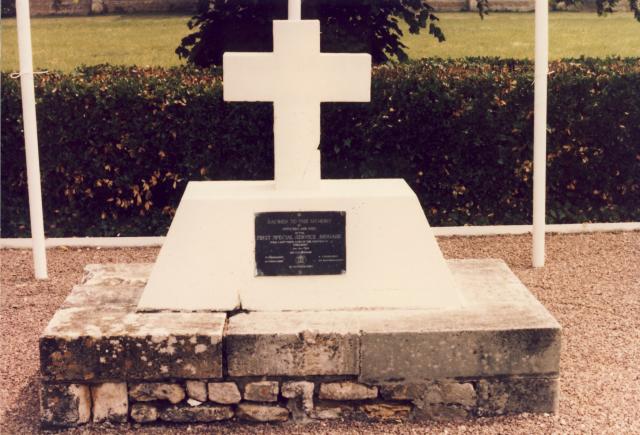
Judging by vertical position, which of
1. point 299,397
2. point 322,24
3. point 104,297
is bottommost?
point 299,397

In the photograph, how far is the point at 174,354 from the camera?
14.0 feet

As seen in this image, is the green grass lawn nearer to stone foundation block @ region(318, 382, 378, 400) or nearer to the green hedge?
the green hedge

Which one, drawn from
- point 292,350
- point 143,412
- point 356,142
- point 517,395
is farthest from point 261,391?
point 356,142

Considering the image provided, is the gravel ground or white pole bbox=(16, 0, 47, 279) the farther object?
white pole bbox=(16, 0, 47, 279)

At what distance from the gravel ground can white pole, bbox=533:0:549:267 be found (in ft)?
0.78

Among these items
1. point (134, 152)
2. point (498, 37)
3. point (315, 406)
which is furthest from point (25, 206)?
point (498, 37)

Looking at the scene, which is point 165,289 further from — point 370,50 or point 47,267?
point 370,50

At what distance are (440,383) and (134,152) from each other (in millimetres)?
4376

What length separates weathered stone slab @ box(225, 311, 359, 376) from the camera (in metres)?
4.28

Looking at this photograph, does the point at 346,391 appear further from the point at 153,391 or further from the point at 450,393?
the point at 153,391

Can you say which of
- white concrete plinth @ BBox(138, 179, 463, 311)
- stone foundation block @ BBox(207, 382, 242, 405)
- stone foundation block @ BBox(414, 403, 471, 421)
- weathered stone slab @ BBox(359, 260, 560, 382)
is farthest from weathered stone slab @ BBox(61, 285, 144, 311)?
stone foundation block @ BBox(414, 403, 471, 421)

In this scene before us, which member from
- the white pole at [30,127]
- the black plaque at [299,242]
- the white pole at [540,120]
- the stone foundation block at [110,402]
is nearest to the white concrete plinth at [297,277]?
the black plaque at [299,242]

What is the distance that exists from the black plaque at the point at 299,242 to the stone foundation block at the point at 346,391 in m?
0.54

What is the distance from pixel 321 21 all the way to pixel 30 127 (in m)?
3.04
